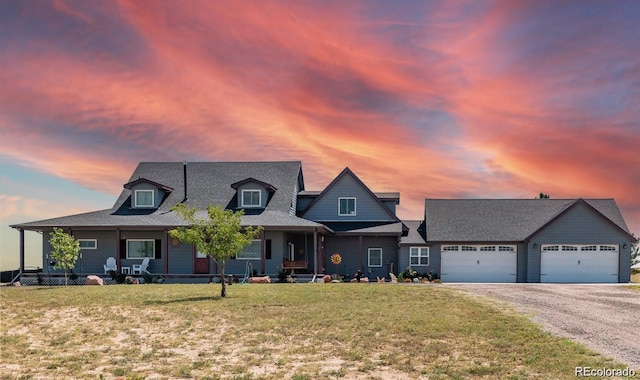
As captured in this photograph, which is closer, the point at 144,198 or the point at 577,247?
the point at 577,247

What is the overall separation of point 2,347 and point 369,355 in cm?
885

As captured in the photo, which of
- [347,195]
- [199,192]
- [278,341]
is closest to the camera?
[278,341]

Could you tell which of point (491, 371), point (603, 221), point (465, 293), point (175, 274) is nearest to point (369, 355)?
point (491, 371)

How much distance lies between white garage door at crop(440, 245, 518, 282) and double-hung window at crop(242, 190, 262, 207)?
42.6 feet

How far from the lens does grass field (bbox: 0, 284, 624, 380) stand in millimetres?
11484

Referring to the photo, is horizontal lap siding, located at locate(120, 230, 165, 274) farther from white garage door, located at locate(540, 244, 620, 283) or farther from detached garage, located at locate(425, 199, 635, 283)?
white garage door, located at locate(540, 244, 620, 283)

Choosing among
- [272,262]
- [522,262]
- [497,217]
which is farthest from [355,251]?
[522,262]

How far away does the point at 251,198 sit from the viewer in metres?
39.7

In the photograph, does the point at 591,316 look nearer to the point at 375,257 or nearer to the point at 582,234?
the point at 582,234

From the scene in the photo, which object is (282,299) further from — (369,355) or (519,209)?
(519,209)

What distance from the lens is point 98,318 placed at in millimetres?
17828

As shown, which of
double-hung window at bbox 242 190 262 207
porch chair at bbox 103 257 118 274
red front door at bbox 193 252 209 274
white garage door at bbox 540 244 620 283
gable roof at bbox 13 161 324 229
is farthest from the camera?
double-hung window at bbox 242 190 262 207

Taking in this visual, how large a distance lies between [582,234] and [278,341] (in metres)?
30.5

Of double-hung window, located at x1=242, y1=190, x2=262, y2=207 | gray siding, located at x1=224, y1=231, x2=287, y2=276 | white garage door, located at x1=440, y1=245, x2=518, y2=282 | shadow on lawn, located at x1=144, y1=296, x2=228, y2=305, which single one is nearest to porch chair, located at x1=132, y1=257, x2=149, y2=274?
gray siding, located at x1=224, y1=231, x2=287, y2=276
